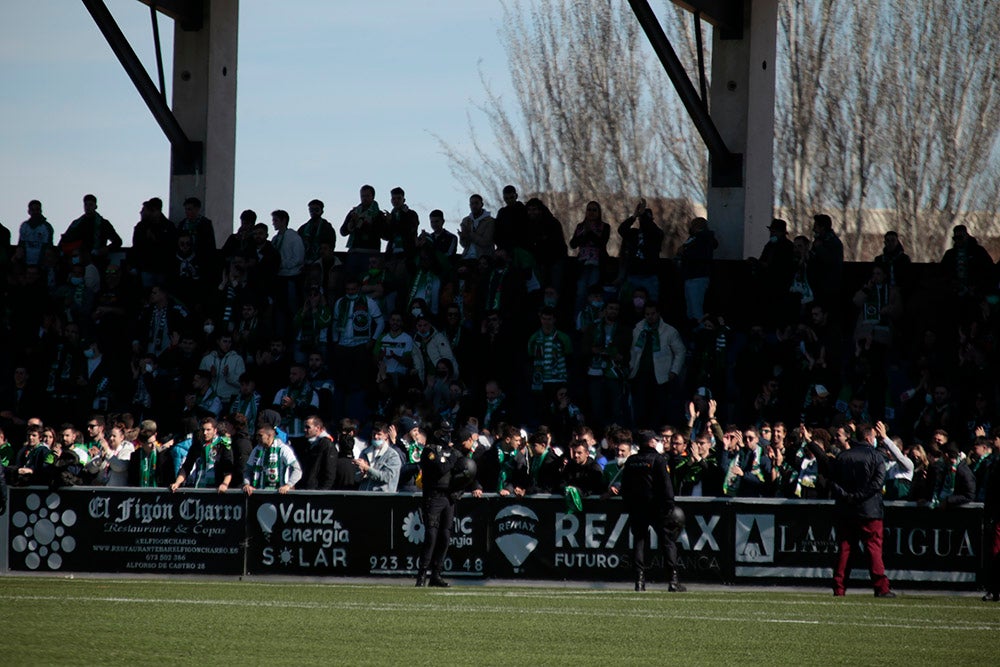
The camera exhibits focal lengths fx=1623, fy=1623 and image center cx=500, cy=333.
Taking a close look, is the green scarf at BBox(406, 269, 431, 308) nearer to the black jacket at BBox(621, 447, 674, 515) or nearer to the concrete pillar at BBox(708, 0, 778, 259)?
the concrete pillar at BBox(708, 0, 778, 259)

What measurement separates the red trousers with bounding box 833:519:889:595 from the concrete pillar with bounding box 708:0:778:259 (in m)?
8.65

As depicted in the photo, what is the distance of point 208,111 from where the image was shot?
2681 centimetres

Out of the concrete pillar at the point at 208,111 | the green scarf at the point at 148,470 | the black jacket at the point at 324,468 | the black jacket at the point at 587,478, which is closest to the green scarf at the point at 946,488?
the black jacket at the point at 587,478

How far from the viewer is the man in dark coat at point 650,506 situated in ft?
56.2

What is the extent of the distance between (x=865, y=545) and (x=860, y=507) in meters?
0.43

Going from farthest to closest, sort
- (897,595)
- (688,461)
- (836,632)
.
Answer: (688,461) → (897,595) → (836,632)

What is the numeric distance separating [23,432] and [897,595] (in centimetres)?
1286

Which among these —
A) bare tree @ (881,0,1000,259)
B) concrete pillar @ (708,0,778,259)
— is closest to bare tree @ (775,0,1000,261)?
bare tree @ (881,0,1000,259)

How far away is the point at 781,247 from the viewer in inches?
850

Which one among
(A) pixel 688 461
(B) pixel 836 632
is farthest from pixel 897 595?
(B) pixel 836 632

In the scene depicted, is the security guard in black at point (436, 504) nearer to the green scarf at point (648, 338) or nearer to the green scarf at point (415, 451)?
the green scarf at point (415, 451)

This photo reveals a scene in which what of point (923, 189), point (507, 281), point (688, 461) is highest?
point (923, 189)

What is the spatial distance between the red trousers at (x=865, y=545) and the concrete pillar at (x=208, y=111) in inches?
532

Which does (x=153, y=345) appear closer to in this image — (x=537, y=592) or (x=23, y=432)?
(x=23, y=432)
